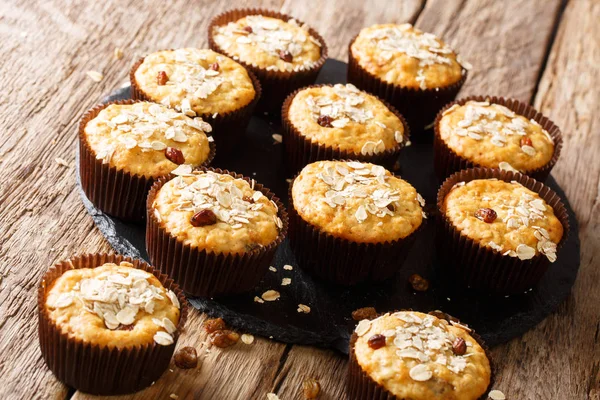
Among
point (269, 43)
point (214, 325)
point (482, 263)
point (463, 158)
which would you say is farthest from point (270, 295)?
point (269, 43)

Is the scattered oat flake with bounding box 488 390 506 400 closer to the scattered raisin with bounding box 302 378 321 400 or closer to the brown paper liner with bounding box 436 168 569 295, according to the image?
the brown paper liner with bounding box 436 168 569 295

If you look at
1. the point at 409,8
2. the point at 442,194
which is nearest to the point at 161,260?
the point at 442,194

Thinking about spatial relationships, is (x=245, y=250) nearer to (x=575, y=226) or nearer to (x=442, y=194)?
(x=442, y=194)

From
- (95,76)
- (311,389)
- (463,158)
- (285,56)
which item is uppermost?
(285,56)

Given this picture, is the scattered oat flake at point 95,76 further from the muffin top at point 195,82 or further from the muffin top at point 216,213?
the muffin top at point 216,213

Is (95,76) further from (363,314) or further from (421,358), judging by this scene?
(421,358)

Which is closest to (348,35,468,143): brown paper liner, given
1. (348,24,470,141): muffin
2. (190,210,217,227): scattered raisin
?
(348,24,470,141): muffin
